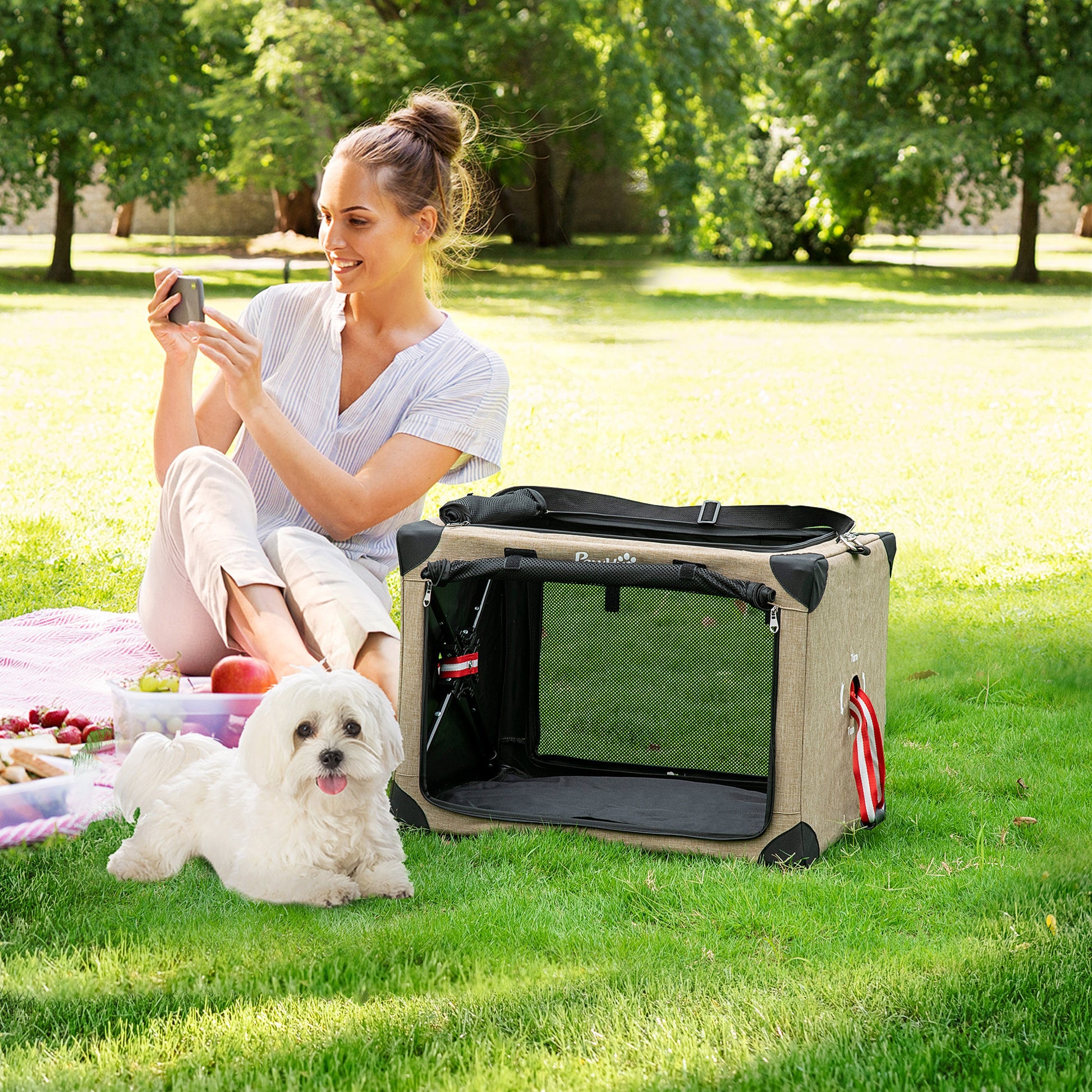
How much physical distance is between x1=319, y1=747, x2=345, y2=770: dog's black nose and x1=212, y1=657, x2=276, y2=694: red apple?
797mm

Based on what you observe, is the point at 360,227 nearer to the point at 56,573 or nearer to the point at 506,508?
the point at 506,508

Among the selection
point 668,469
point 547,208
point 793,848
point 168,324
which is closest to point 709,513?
point 793,848

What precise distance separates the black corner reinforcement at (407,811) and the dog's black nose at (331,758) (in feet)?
2.12

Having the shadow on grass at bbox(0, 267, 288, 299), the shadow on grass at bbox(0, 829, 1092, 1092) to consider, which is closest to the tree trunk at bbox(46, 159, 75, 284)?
the shadow on grass at bbox(0, 267, 288, 299)

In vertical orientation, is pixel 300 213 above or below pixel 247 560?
above

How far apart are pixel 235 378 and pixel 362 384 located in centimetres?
56

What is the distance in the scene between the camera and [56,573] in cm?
521

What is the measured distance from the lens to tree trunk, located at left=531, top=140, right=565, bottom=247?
27.9 meters

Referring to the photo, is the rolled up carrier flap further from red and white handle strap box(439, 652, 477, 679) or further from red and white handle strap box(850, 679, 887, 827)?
red and white handle strap box(850, 679, 887, 827)

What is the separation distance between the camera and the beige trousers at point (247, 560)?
328cm

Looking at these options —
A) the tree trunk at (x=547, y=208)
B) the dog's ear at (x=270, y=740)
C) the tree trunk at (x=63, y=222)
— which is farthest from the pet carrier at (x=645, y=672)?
the tree trunk at (x=547, y=208)

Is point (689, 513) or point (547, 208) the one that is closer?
point (689, 513)

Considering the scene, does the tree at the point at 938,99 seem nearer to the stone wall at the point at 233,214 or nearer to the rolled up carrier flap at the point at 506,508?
the stone wall at the point at 233,214

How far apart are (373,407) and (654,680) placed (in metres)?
1.08
